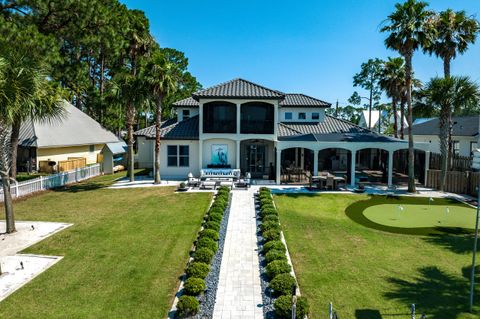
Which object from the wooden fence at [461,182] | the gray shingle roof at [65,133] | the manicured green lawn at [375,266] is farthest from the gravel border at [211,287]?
the wooden fence at [461,182]

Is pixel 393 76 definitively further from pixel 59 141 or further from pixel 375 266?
pixel 59 141

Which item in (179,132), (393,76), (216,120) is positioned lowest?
(179,132)

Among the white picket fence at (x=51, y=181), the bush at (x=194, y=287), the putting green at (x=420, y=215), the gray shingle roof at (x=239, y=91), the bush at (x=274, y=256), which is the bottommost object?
the bush at (x=194, y=287)

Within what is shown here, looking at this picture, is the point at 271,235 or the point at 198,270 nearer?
the point at 198,270

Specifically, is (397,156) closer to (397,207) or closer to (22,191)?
(397,207)

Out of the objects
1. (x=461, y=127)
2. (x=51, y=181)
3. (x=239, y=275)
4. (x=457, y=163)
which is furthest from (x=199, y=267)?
(x=461, y=127)

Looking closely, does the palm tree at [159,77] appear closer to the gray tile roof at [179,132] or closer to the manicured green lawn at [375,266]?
the gray tile roof at [179,132]

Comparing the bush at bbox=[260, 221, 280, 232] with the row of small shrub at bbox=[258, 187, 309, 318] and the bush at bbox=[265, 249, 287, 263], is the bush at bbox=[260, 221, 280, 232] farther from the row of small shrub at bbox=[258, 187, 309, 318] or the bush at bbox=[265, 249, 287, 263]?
the bush at bbox=[265, 249, 287, 263]
